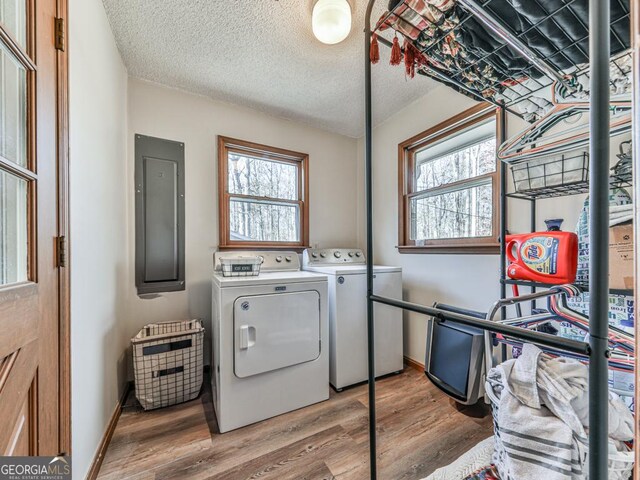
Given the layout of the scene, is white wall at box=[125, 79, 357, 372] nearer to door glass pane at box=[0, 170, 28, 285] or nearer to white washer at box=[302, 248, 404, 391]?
white washer at box=[302, 248, 404, 391]

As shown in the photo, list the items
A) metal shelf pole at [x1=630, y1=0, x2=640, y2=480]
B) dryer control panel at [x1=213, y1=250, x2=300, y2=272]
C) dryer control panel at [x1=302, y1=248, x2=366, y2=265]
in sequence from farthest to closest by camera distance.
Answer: dryer control panel at [x1=302, y1=248, x2=366, y2=265] → dryer control panel at [x1=213, y1=250, x2=300, y2=272] → metal shelf pole at [x1=630, y1=0, x2=640, y2=480]

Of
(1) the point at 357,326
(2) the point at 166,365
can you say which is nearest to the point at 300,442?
(1) the point at 357,326

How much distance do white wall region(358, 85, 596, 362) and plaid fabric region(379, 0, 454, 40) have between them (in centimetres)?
123

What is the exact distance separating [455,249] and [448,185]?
1.88ft

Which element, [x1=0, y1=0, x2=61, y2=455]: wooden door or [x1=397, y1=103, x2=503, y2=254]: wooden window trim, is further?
[x1=397, y1=103, x2=503, y2=254]: wooden window trim

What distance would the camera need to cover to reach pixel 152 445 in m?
1.49

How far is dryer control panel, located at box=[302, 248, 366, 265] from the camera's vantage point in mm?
2686

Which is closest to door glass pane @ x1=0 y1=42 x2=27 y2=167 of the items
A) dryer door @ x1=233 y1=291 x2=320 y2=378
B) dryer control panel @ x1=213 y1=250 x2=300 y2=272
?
dryer door @ x1=233 y1=291 x2=320 y2=378

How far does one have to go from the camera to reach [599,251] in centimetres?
46

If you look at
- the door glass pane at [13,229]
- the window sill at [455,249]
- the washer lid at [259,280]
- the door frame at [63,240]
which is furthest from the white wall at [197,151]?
the door glass pane at [13,229]

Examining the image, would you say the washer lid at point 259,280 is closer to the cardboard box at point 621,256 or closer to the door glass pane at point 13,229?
the door glass pane at point 13,229

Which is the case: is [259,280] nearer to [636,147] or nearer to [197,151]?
[197,151]

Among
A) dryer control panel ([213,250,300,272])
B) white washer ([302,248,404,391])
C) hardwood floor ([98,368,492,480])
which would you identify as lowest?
hardwood floor ([98,368,492,480])

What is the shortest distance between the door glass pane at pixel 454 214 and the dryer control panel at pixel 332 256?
65 centimetres
